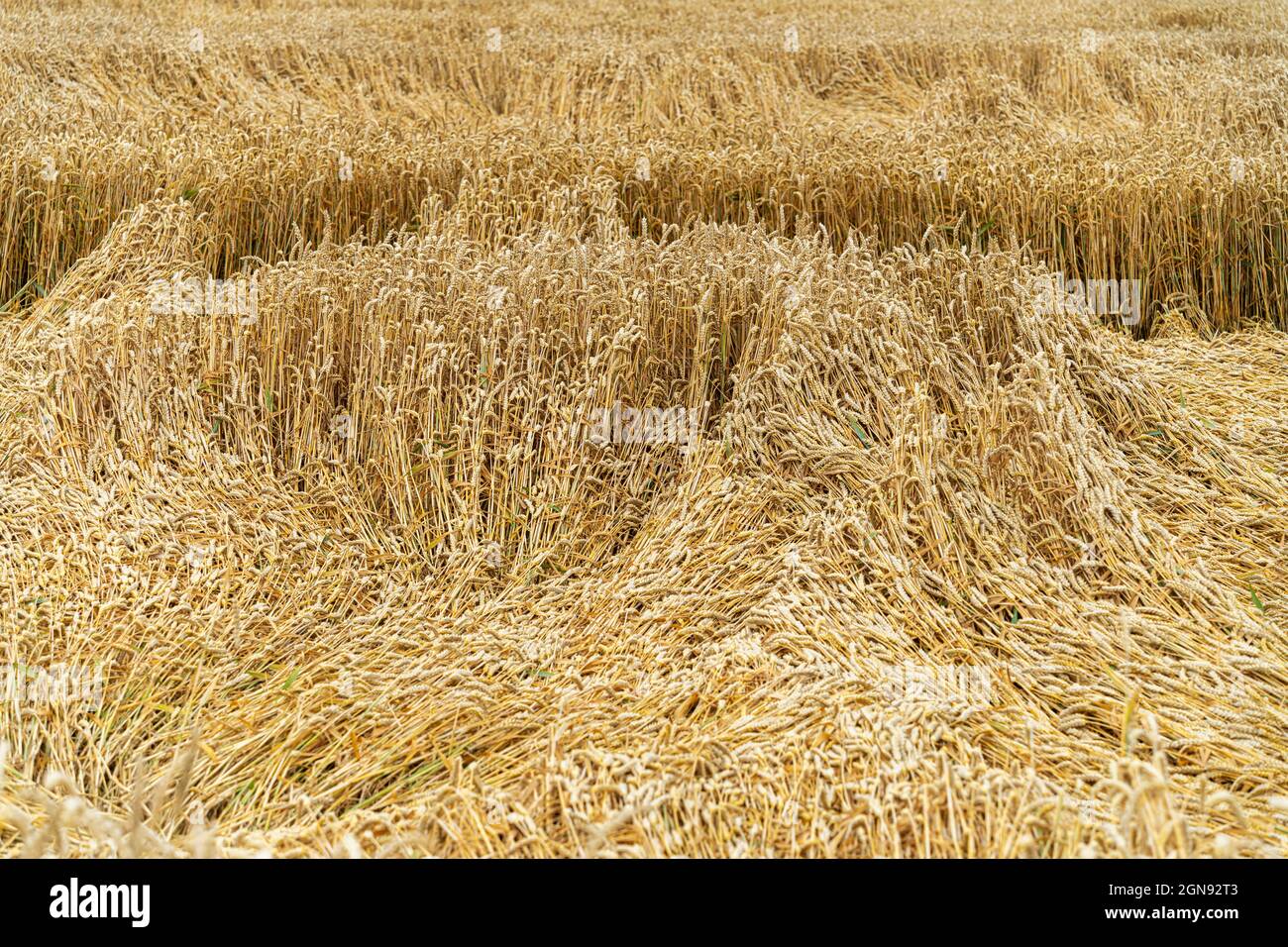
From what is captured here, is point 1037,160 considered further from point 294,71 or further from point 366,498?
point 294,71

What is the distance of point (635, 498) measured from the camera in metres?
3.76

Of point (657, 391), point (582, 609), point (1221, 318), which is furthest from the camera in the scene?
point (1221, 318)

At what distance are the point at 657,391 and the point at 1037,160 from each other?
385 cm

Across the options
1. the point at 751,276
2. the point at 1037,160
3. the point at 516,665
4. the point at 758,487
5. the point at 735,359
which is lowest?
the point at 516,665

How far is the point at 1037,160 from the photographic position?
652 cm

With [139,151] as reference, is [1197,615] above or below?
below

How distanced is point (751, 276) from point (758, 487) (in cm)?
113

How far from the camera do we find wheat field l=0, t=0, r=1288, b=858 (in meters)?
2.35

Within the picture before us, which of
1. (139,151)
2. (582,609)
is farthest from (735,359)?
(139,151)

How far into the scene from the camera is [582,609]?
10.8 ft

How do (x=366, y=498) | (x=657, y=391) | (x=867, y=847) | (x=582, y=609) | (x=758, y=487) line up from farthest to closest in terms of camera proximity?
(x=657, y=391), (x=366, y=498), (x=758, y=487), (x=582, y=609), (x=867, y=847)

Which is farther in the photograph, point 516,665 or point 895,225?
point 895,225

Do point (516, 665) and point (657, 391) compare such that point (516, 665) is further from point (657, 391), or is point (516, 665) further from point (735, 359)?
point (735, 359)

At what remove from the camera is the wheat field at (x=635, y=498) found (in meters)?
2.35
